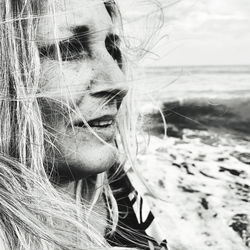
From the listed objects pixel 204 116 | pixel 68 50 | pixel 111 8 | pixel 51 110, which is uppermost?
pixel 111 8

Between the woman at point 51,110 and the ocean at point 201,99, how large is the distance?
31cm

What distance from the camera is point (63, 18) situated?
941 millimetres

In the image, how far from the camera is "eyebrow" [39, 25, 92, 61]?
0.96 m

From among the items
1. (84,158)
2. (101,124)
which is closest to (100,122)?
(101,124)

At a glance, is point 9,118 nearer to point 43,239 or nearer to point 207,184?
point 43,239

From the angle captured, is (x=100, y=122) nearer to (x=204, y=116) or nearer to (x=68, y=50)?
(x=68, y=50)

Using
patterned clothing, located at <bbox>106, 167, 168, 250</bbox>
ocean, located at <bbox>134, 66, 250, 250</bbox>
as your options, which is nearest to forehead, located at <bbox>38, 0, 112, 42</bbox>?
ocean, located at <bbox>134, 66, 250, 250</bbox>

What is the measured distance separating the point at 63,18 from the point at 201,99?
0.75 metres

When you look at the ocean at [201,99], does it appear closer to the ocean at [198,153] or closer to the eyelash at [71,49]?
the ocean at [198,153]

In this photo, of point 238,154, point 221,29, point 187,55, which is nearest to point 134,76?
point 187,55

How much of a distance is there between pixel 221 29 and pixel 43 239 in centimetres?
89

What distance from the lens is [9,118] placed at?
971 mm

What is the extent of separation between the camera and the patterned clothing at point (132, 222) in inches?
51.4

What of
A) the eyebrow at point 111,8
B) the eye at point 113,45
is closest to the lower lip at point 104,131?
the eye at point 113,45
